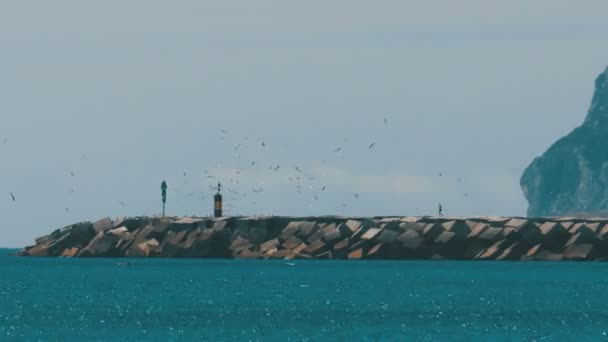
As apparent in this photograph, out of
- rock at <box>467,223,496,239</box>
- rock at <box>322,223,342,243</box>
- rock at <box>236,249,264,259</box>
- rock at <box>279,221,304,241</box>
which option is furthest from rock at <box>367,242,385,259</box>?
rock at <box>236,249,264,259</box>

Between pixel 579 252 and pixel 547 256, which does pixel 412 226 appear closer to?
pixel 547 256

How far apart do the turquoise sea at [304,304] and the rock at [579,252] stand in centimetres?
321

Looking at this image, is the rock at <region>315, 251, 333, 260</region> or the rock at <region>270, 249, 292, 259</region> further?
the rock at <region>270, 249, 292, 259</region>

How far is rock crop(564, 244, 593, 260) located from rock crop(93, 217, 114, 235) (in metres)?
45.2

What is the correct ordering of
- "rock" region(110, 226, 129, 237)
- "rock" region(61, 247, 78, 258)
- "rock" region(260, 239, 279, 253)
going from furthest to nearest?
"rock" region(61, 247, 78, 258), "rock" region(110, 226, 129, 237), "rock" region(260, 239, 279, 253)

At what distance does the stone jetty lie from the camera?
154625 mm

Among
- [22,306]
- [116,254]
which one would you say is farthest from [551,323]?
[116,254]

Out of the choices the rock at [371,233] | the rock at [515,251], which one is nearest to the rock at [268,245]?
the rock at [371,233]

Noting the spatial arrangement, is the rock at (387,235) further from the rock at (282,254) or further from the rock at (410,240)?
the rock at (282,254)

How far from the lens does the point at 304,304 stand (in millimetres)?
92188

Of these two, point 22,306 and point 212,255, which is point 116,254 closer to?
point 212,255

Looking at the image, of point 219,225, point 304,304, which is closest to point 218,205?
point 219,225

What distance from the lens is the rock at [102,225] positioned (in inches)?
6663

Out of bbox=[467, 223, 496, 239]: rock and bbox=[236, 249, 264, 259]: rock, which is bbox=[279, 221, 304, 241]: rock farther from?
bbox=[467, 223, 496, 239]: rock
